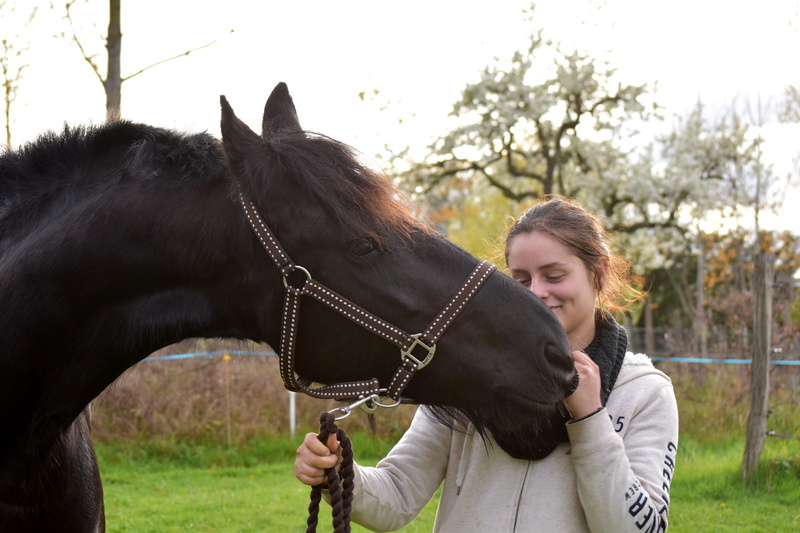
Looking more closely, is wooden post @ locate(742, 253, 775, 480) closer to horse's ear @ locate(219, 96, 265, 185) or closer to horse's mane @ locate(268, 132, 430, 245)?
horse's mane @ locate(268, 132, 430, 245)

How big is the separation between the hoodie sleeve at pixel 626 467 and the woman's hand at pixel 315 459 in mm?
717

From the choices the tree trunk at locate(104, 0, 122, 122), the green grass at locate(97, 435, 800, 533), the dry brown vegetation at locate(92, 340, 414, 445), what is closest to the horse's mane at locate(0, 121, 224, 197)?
the tree trunk at locate(104, 0, 122, 122)

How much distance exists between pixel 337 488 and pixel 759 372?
21.3 feet

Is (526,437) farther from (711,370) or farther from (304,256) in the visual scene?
(711,370)

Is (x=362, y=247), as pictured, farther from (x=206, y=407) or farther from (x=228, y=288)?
Answer: (x=206, y=407)

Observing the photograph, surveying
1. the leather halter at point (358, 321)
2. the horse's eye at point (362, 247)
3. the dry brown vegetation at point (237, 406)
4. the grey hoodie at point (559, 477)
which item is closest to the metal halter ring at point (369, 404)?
the leather halter at point (358, 321)

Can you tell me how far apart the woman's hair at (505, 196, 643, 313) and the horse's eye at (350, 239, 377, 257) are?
66 centimetres

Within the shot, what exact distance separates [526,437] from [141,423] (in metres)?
7.45

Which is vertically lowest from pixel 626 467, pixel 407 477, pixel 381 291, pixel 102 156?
pixel 407 477

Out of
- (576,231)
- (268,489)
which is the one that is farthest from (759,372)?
(576,231)

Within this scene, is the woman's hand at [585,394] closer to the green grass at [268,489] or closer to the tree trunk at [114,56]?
the green grass at [268,489]

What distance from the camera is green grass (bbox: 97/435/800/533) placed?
616 centimetres

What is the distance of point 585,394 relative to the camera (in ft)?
6.99

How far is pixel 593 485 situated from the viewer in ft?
6.82
